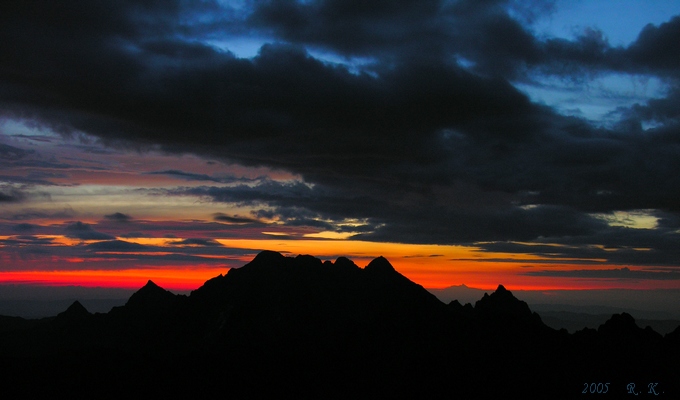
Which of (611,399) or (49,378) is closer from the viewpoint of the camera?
(611,399)

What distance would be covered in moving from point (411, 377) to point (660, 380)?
8338 centimetres

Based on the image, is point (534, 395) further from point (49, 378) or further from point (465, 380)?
point (49, 378)

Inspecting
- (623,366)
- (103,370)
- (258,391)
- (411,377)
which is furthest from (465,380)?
(103,370)

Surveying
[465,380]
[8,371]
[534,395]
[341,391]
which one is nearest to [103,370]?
[8,371]

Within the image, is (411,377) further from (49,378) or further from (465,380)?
(49,378)

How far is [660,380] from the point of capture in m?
189

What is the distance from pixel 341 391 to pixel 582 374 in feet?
278

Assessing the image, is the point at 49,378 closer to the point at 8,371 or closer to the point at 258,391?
the point at 8,371

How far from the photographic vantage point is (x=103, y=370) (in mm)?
199875

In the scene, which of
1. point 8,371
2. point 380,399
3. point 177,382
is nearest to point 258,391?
point 177,382

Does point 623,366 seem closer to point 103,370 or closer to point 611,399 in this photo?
point 611,399

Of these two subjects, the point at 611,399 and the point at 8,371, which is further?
the point at 8,371

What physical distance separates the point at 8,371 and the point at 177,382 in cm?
6038

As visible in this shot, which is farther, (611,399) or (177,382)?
(177,382)
